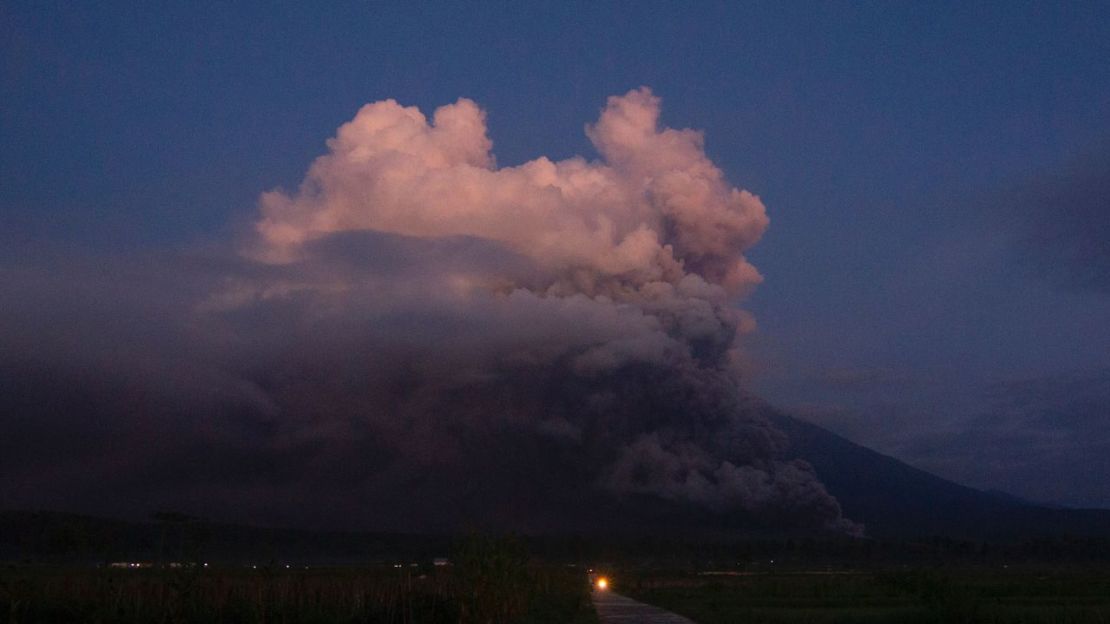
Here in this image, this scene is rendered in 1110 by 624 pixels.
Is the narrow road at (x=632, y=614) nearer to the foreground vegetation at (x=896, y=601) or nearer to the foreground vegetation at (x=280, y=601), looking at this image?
the foreground vegetation at (x=896, y=601)

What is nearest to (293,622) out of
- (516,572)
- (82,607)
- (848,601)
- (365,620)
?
(365,620)

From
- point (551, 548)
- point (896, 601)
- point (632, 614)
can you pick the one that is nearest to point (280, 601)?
point (632, 614)

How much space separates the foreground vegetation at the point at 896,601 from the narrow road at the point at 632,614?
891 millimetres

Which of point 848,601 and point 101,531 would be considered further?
point 101,531

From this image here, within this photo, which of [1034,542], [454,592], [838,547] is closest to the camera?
[454,592]

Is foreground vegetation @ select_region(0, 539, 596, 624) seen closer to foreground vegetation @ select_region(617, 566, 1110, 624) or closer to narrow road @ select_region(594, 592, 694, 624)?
narrow road @ select_region(594, 592, 694, 624)

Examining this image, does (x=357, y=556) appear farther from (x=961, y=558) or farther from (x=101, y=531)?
(x=961, y=558)

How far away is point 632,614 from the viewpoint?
141ft

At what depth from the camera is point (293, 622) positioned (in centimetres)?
3469

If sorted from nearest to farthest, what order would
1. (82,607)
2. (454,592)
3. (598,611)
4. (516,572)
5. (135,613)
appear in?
(135,613), (82,607), (454,592), (516,572), (598,611)

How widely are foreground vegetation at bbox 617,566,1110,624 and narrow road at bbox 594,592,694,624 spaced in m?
0.89

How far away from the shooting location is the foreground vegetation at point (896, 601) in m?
41.9

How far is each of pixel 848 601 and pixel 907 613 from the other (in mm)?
15333

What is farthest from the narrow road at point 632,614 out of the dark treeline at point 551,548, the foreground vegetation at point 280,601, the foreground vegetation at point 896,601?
the dark treeline at point 551,548
